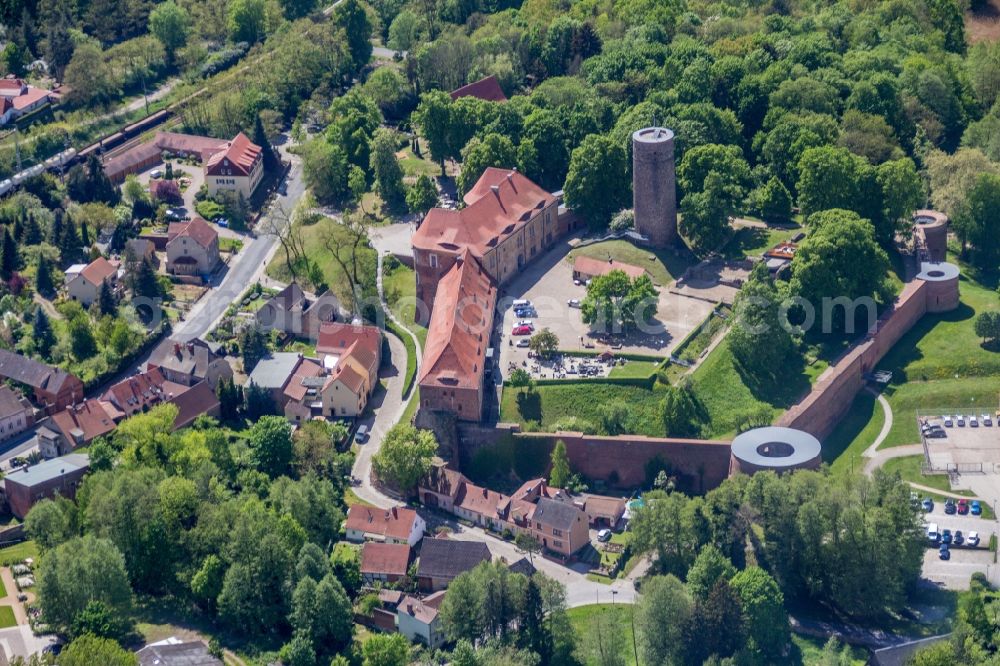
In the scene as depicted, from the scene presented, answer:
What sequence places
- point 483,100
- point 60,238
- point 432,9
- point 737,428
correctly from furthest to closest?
point 432,9 < point 483,100 < point 60,238 < point 737,428

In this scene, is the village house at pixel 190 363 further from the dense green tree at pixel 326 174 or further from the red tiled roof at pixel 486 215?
the dense green tree at pixel 326 174

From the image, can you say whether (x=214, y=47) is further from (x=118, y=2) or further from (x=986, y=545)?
(x=986, y=545)

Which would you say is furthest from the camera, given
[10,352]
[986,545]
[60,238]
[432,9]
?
[432,9]

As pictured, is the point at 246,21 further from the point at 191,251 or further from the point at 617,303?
the point at 617,303

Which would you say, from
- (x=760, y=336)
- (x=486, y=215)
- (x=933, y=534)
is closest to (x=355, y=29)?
(x=486, y=215)

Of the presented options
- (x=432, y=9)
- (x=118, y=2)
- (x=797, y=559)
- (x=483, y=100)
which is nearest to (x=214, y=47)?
(x=118, y=2)

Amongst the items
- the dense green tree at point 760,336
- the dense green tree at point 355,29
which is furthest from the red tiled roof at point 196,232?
the dense green tree at point 760,336
